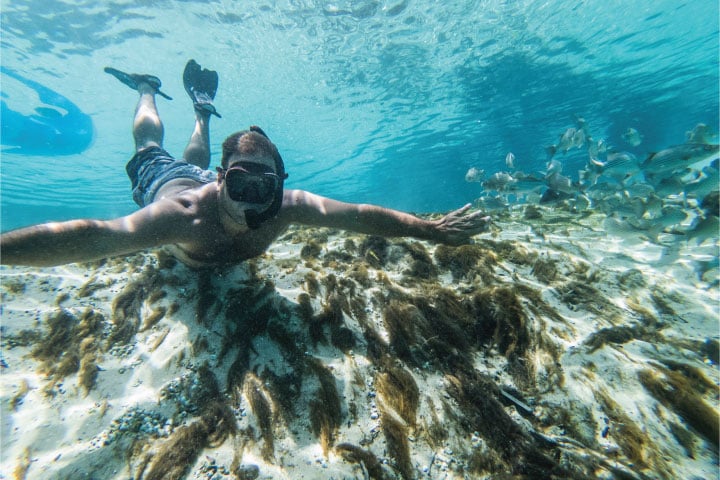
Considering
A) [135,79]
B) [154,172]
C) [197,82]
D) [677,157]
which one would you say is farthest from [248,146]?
[677,157]

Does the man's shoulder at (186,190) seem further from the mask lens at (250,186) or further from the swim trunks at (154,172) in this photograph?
the mask lens at (250,186)

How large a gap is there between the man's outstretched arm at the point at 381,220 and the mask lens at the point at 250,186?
0.57 m

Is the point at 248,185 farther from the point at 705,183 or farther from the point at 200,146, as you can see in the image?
the point at 705,183

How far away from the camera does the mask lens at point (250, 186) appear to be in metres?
2.85

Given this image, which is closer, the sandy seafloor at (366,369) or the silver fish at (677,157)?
the sandy seafloor at (366,369)

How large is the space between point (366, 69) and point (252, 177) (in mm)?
18311

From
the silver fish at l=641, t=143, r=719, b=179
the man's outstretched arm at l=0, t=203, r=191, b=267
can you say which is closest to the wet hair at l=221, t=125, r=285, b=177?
the man's outstretched arm at l=0, t=203, r=191, b=267

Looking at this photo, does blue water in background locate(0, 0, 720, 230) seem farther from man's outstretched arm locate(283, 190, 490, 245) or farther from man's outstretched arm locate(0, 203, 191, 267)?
man's outstretched arm locate(0, 203, 191, 267)

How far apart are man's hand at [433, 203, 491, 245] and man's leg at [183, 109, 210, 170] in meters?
5.93

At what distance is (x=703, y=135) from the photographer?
6.47 m

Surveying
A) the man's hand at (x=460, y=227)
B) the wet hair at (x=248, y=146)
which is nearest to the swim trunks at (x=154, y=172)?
the wet hair at (x=248, y=146)

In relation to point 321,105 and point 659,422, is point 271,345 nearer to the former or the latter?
point 659,422

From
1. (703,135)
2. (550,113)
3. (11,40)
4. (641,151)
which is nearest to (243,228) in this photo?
(703,135)

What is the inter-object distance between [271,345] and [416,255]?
7.26ft
